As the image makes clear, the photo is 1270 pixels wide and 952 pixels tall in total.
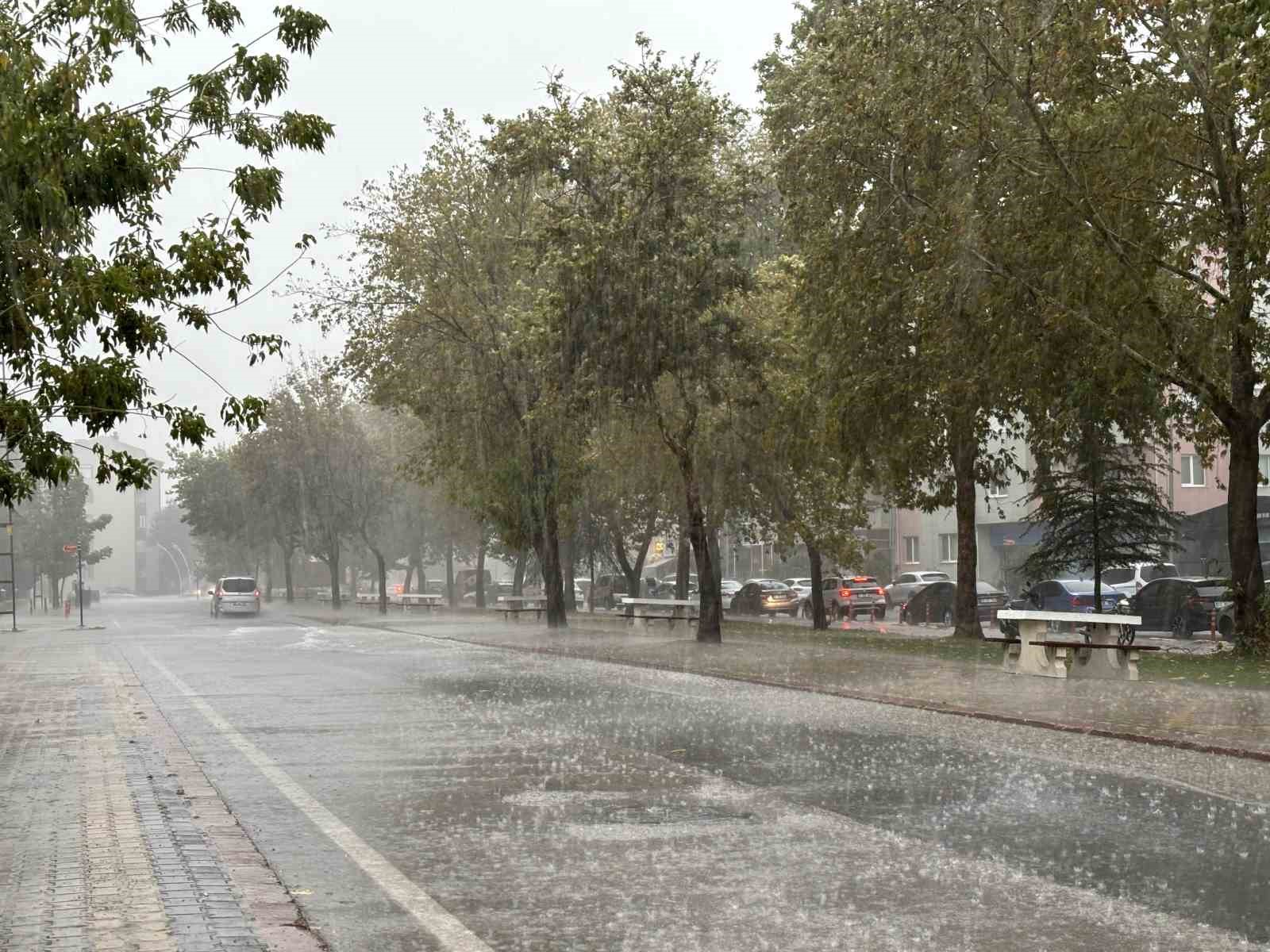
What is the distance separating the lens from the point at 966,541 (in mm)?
32469

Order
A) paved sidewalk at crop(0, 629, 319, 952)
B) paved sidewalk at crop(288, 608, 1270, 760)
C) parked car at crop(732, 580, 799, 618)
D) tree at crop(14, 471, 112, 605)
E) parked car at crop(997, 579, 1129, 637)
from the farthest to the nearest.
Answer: tree at crop(14, 471, 112, 605), parked car at crop(732, 580, 799, 618), parked car at crop(997, 579, 1129, 637), paved sidewalk at crop(288, 608, 1270, 760), paved sidewalk at crop(0, 629, 319, 952)

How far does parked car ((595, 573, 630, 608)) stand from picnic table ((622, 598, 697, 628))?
20.5 metres

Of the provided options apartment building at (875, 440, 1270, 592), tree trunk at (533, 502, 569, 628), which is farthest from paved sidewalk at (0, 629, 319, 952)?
apartment building at (875, 440, 1270, 592)

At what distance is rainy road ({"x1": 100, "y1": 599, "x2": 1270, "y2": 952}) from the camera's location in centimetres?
676

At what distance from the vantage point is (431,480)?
44344mm

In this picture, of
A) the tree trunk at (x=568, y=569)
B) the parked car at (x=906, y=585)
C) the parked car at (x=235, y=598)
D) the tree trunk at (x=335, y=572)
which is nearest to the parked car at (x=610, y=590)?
the tree trunk at (x=568, y=569)

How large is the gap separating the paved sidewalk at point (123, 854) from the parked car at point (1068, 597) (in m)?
30.2

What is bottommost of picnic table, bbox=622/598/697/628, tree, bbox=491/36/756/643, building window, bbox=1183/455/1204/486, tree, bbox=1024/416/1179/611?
picnic table, bbox=622/598/697/628

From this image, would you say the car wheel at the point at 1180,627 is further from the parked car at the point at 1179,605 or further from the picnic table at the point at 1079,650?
the picnic table at the point at 1079,650

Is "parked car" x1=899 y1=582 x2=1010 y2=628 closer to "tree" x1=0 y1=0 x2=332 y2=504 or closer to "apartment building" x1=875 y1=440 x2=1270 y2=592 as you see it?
"apartment building" x1=875 y1=440 x2=1270 y2=592

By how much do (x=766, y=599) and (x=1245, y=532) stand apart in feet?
104

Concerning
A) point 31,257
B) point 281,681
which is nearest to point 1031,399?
point 281,681

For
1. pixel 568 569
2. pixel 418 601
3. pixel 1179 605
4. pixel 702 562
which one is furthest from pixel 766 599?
pixel 702 562

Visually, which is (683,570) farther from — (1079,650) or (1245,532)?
(1079,650)
